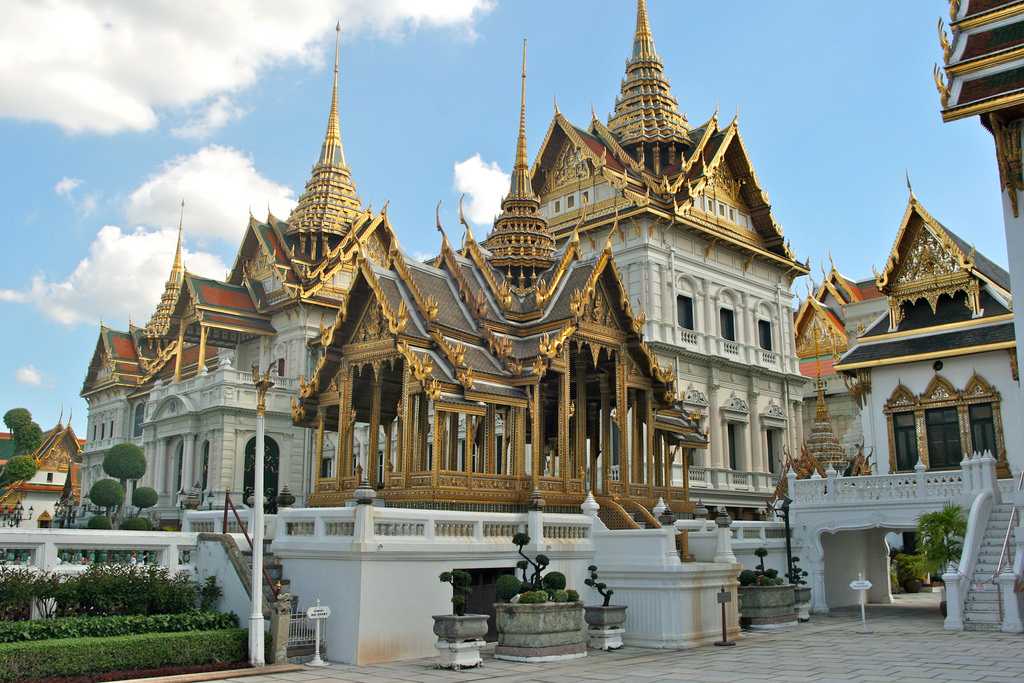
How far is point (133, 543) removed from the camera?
12227mm

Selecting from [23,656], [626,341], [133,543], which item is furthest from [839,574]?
[23,656]

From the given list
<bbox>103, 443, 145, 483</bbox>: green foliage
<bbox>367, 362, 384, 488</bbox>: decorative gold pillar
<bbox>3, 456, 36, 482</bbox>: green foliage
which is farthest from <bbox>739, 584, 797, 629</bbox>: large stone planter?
<bbox>3, 456, 36, 482</bbox>: green foliage

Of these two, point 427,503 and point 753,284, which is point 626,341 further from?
point 753,284

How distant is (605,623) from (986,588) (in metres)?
7.46

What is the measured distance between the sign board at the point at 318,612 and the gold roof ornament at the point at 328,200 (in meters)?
36.7

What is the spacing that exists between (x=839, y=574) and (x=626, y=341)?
30.8ft

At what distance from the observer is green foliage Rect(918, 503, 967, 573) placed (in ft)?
→ 59.7

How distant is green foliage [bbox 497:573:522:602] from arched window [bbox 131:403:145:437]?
4762 cm

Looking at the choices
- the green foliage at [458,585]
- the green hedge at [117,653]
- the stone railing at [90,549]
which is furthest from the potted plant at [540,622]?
the stone railing at [90,549]

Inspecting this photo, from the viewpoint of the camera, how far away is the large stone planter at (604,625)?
1341 cm

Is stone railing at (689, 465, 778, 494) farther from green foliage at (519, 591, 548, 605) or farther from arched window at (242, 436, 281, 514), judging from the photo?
green foliage at (519, 591, 548, 605)

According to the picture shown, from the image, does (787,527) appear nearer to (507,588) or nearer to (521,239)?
(521,239)

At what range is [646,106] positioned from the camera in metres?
41.9

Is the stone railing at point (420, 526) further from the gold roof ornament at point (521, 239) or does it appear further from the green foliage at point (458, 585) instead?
the gold roof ornament at point (521, 239)
